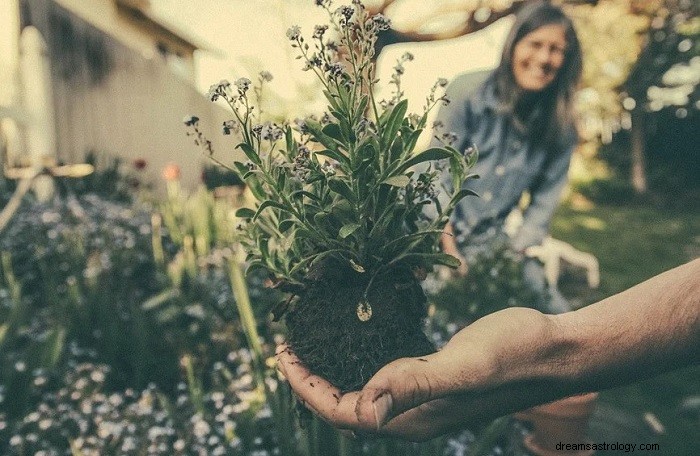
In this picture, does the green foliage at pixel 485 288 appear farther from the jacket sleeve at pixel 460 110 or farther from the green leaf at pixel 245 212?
the green leaf at pixel 245 212

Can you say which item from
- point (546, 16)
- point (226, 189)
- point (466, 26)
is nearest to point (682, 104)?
point (466, 26)

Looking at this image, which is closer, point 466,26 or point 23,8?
point 23,8

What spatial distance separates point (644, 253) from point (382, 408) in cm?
819

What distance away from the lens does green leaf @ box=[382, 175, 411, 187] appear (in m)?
1.06

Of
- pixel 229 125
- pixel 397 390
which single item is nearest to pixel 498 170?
pixel 229 125

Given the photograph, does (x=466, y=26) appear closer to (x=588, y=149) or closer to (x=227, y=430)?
(x=227, y=430)

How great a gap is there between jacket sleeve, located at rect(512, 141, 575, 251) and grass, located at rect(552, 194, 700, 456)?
108 centimetres

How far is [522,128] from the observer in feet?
9.74

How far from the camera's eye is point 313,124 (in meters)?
1.14

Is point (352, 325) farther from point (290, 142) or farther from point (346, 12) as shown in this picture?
point (346, 12)

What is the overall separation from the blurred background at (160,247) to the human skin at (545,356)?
44 cm

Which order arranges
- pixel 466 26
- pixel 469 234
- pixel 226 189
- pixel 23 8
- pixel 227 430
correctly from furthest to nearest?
pixel 226 189, pixel 466 26, pixel 23 8, pixel 469 234, pixel 227 430

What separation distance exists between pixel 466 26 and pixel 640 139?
24.5 ft

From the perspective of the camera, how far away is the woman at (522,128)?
2826 mm
